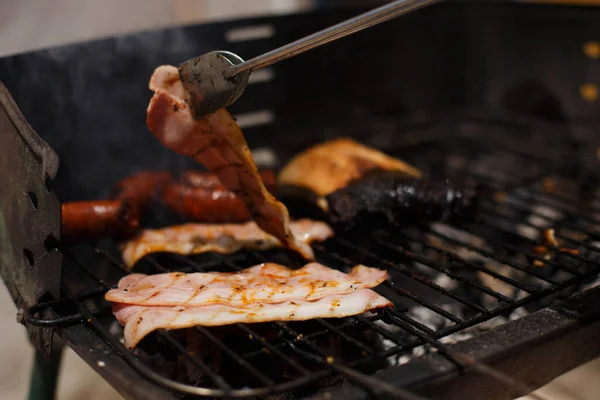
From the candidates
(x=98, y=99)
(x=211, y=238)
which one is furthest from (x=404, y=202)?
(x=98, y=99)

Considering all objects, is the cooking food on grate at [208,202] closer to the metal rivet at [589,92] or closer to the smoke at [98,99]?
the smoke at [98,99]

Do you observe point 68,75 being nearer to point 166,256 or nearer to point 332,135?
point 166,256

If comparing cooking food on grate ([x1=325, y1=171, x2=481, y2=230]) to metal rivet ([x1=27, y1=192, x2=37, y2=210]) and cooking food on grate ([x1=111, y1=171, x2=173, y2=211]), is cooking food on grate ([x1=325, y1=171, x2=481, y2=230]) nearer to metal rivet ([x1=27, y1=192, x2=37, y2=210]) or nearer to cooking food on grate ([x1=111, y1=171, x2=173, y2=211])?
cooking food on grate ([x1=111, y1=171, x2=173, y2=211])

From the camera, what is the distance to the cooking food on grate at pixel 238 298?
1.85 m

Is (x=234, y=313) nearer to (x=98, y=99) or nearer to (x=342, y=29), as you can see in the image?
(x=342, y=29)

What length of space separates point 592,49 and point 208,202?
2.01 m

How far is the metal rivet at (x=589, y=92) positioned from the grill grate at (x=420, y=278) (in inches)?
7.4

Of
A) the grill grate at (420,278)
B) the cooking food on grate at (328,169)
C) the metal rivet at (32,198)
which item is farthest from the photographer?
the cooking food on grate at (328,169)

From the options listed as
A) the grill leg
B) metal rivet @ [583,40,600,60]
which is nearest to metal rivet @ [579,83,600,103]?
metal rivet @ [583,40,600,60]

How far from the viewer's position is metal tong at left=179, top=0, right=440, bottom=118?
70.3 inches

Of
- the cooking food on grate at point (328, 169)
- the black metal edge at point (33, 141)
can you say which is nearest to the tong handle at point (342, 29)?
the black metal edge at point (33, 141)

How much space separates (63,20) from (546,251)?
105 inches

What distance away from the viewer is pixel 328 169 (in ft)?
9.62

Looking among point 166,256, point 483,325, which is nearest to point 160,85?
point 166,256
